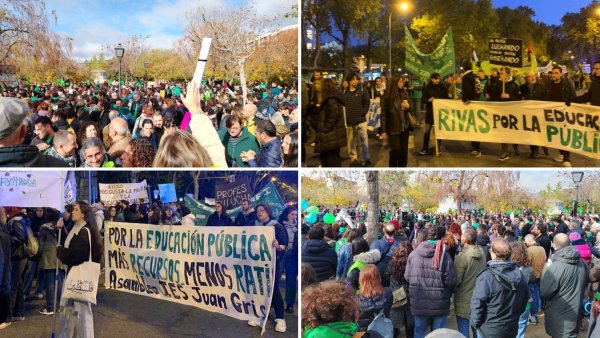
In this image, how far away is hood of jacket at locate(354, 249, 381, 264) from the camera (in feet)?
12.0

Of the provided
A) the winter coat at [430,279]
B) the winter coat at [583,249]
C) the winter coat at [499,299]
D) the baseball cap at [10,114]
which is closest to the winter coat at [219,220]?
the winter coat at [430,279]

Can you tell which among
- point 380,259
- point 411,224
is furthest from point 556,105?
point 380,259

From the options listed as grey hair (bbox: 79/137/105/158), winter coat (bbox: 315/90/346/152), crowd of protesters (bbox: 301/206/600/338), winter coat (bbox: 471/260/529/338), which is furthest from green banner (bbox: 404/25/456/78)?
grey hair (bbox: 79/137/105/158)

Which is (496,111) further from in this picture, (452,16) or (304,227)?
(304,227)

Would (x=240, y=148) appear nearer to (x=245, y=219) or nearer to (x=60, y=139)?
(x=245, y=219)

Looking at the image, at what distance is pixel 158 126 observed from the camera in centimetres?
375

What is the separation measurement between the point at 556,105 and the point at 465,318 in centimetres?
153

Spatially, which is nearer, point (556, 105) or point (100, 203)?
point (556, 105)

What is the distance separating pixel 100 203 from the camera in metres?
3.82

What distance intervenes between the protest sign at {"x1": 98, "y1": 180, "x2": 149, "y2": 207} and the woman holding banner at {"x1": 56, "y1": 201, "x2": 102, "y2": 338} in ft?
0.56

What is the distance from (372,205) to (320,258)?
51 centimetres

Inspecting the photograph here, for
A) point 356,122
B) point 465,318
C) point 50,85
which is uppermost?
point 50,85

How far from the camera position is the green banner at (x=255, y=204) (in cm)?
369

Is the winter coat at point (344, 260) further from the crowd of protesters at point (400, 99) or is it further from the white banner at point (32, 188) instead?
the white banner at point (32, 188)
